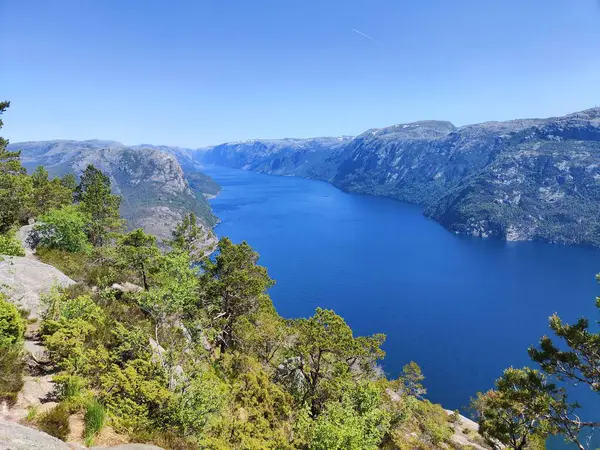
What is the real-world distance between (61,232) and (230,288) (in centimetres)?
2147

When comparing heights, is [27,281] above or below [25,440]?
above

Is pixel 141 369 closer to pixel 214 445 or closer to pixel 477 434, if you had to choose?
pixel 214 445

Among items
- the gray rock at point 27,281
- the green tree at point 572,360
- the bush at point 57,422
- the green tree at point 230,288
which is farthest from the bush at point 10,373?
the green tree at point 572,360

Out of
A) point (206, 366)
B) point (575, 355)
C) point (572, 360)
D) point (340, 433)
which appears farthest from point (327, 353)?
point (575, 355)

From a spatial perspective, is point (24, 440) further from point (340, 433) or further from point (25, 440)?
point (340, 433)

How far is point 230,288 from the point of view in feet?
114

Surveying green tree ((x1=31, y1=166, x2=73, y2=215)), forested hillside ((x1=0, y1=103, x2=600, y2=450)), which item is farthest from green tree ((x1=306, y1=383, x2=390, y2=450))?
green tree ((x1=31, y1=166, x2=73, y2=215))

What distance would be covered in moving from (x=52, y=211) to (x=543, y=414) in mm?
48158

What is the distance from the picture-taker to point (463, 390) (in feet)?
318

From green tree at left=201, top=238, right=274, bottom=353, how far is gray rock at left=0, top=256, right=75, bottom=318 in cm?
1291

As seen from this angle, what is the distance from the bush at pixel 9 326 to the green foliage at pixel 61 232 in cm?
2726

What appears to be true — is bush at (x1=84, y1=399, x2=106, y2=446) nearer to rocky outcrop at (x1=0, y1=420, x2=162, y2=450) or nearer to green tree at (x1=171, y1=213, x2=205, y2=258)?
rocky outcrop at (x1=0, y1=420, x2=162, y2=450)

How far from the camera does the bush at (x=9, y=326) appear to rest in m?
14.0

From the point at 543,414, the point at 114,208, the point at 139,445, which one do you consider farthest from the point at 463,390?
the point at 139,445
